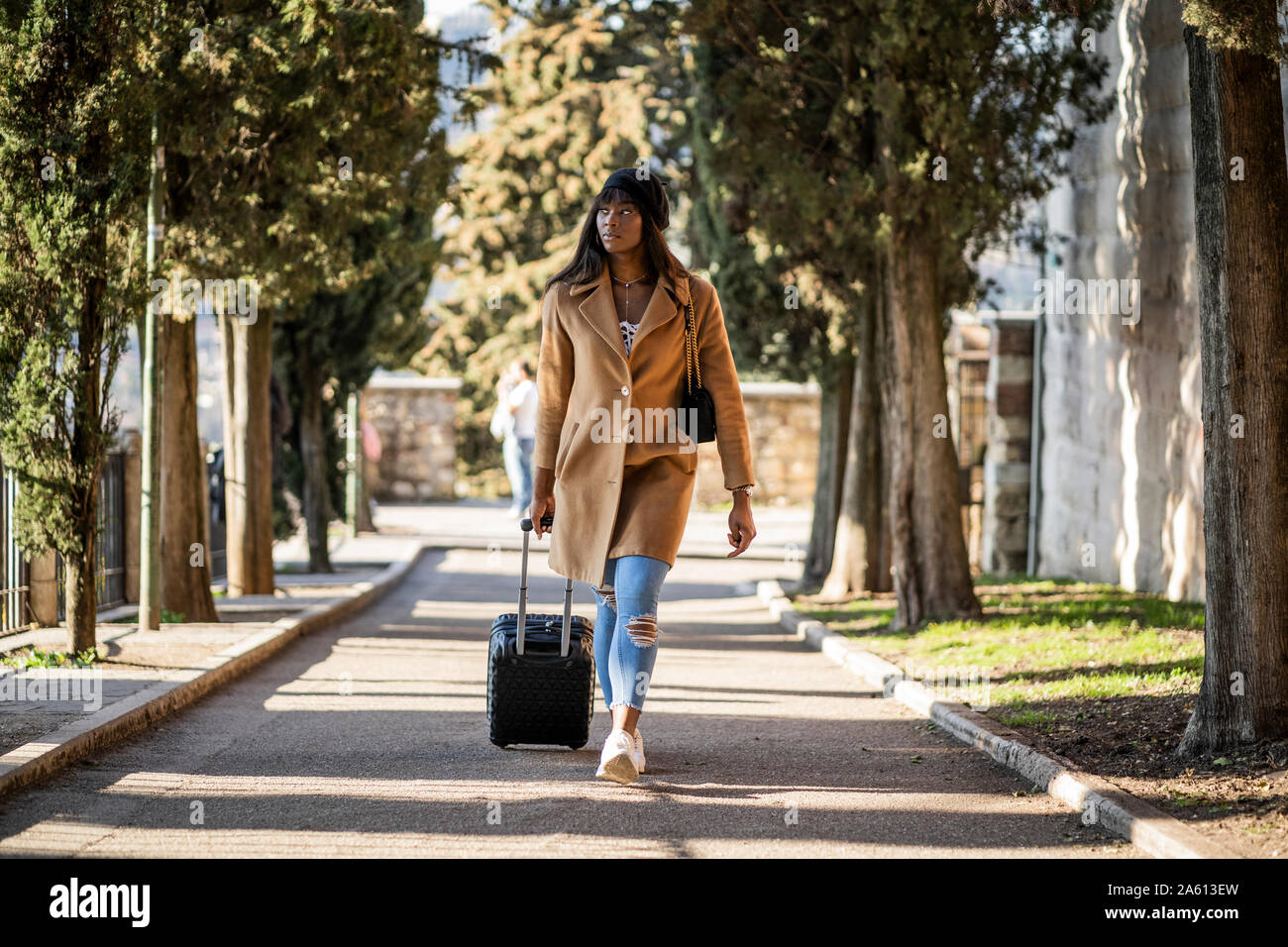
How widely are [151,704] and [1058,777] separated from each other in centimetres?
421

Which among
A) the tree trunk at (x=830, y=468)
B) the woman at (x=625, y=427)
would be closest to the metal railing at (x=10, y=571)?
the woman at (x=625, y=427)

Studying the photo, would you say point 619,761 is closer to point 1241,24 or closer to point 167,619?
point 1241,24

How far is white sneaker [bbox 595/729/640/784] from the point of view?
5742 millimetres

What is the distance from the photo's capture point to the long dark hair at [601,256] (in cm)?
593

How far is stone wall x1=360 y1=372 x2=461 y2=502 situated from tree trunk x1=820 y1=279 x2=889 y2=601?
550 inches

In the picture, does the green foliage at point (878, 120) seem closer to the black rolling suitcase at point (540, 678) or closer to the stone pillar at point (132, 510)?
the stone pillar at point (132, 510)

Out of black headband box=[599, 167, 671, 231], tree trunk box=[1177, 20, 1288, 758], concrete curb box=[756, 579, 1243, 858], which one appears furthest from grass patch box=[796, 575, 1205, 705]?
black headband box=[599, 167, 671, 231]

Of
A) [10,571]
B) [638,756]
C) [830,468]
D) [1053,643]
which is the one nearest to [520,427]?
[830,468]

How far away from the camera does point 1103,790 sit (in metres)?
5.53

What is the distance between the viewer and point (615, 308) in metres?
5.90

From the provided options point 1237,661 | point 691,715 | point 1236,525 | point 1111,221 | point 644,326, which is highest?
point 1111,221
